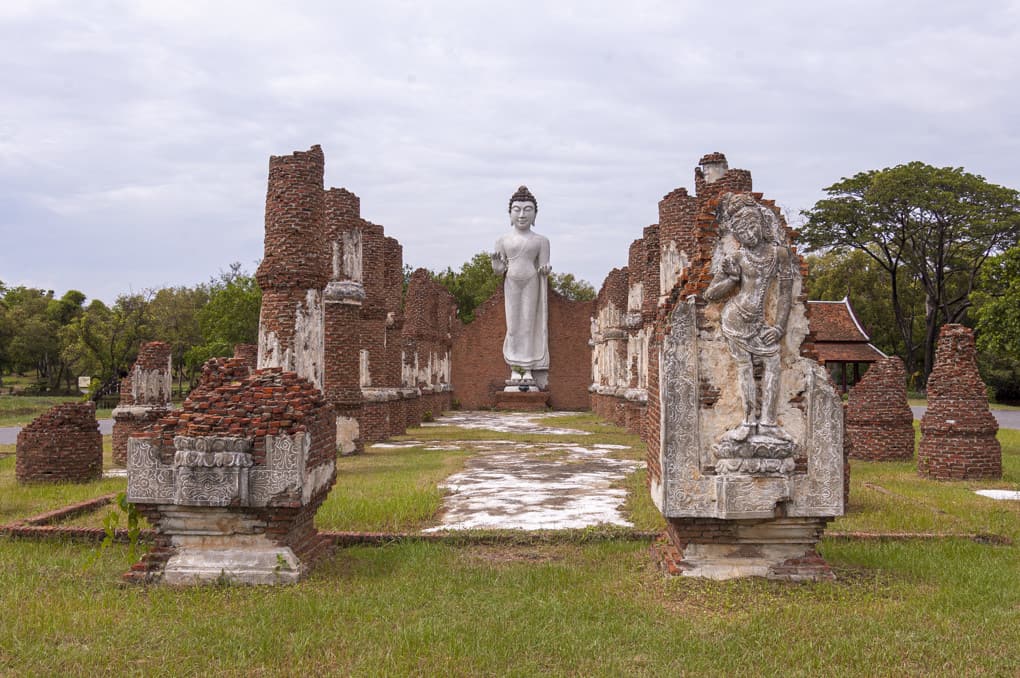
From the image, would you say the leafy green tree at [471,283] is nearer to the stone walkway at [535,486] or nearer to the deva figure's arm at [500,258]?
the deva figure's arm at [500,258]

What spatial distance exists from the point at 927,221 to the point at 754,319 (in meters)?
32.4

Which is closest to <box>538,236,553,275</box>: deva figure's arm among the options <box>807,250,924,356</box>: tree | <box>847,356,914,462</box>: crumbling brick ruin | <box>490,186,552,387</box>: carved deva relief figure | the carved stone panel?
<box>490,186,552,387</box>: carved deva relief figure

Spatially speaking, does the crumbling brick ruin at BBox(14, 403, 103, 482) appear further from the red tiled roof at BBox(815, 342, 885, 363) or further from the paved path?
the paved path

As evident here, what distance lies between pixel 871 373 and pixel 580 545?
9.34 m

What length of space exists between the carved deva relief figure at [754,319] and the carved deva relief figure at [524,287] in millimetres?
24340

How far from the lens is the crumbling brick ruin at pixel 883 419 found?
46.4 feet

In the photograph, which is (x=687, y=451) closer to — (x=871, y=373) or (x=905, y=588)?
(x=905, y=588)

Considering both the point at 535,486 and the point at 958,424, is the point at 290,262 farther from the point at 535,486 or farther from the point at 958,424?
the point at 958,424

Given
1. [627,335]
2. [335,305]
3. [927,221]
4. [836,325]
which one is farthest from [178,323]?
[927,221]

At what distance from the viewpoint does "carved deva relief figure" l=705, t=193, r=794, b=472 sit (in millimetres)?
5953

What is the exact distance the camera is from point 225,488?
19.2ft

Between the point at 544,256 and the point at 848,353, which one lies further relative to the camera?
the point at 544,256

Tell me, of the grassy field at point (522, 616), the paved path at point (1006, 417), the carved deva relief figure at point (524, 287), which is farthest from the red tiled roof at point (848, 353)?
the grassy field at point (522, 616)

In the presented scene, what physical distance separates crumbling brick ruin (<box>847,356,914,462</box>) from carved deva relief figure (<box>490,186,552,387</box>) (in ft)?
57.4
